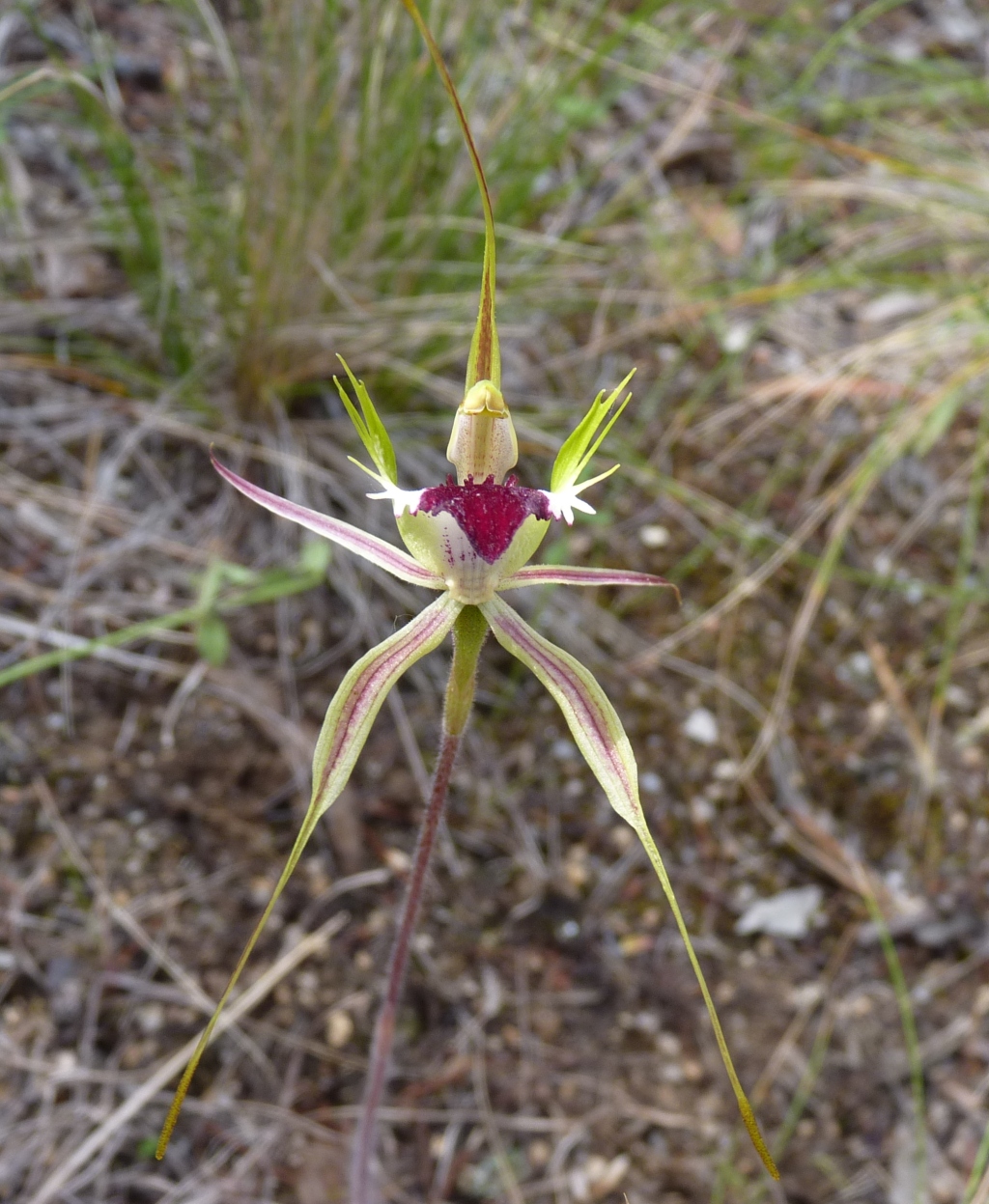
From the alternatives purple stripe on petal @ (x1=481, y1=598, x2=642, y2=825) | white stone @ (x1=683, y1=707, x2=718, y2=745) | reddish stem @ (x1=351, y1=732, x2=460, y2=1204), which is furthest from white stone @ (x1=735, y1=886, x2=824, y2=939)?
purple stripe on petal @ (x1=481, y1=598, x2=642, y2=825)

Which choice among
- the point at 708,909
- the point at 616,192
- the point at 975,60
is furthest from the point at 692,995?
the point at 975,60

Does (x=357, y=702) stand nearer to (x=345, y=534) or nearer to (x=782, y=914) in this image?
(x=345, y=534)

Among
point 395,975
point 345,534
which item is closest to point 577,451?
point 345,534

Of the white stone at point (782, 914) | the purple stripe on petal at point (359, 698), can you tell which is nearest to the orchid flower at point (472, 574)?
the purple stripe on petal at point (359, 698)

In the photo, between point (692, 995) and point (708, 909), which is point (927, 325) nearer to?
point (708, 909)

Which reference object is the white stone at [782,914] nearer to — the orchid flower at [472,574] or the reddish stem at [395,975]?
the reddish stem at [395,975]

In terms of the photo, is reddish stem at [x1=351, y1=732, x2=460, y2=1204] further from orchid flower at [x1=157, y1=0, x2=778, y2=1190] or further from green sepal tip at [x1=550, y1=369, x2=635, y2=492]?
green sepal tip at [x1=550, y1=369, x2=635, y2=492]
